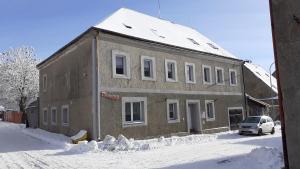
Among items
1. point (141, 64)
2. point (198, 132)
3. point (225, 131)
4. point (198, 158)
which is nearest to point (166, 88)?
point (141, 64)

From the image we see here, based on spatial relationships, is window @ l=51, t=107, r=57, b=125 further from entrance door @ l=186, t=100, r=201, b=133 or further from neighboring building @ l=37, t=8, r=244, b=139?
entrance door @ l=186, t=100, r=201, b=133

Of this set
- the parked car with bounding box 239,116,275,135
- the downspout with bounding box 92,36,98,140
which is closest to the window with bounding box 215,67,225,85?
the parked car with bounding box 239,116,275,135

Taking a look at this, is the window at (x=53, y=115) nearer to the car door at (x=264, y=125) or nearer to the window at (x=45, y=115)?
the window at (x=45, y=115)

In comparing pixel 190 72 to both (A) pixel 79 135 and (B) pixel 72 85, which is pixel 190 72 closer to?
(B) pixel 72 85

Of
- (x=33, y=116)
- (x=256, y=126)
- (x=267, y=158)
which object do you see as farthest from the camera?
(x=33, y=116)

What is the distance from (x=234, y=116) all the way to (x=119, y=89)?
13423 mm

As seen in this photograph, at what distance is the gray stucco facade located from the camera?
1825 centimetres

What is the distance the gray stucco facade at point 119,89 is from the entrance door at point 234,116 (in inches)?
36.9

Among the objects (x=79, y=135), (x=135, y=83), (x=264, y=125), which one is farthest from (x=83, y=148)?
(x=264, y=125)

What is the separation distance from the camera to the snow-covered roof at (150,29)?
20.8 metres

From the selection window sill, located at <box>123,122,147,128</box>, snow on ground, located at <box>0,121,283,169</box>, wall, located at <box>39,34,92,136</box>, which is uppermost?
wall, located at <box>39,34,92,136</box>

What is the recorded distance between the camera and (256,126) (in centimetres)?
2319

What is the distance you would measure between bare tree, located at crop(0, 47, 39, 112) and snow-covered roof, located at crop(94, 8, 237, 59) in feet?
83.3

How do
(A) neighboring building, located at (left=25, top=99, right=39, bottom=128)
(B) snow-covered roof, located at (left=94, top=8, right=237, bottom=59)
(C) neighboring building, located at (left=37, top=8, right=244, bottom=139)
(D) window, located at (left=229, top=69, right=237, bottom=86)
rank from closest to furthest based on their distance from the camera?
(C) neighboring building, located at (left=37, top=8, right=244, bottom=139)
(B) snow-covered roof, located at (left=94, top=8, right=237, bottom=59)
(D) window, located at (left=229, top=69, right=237, bottom=86)
(A) neighboring building, located at (left=25, top=99, right=39, bottom=128)
